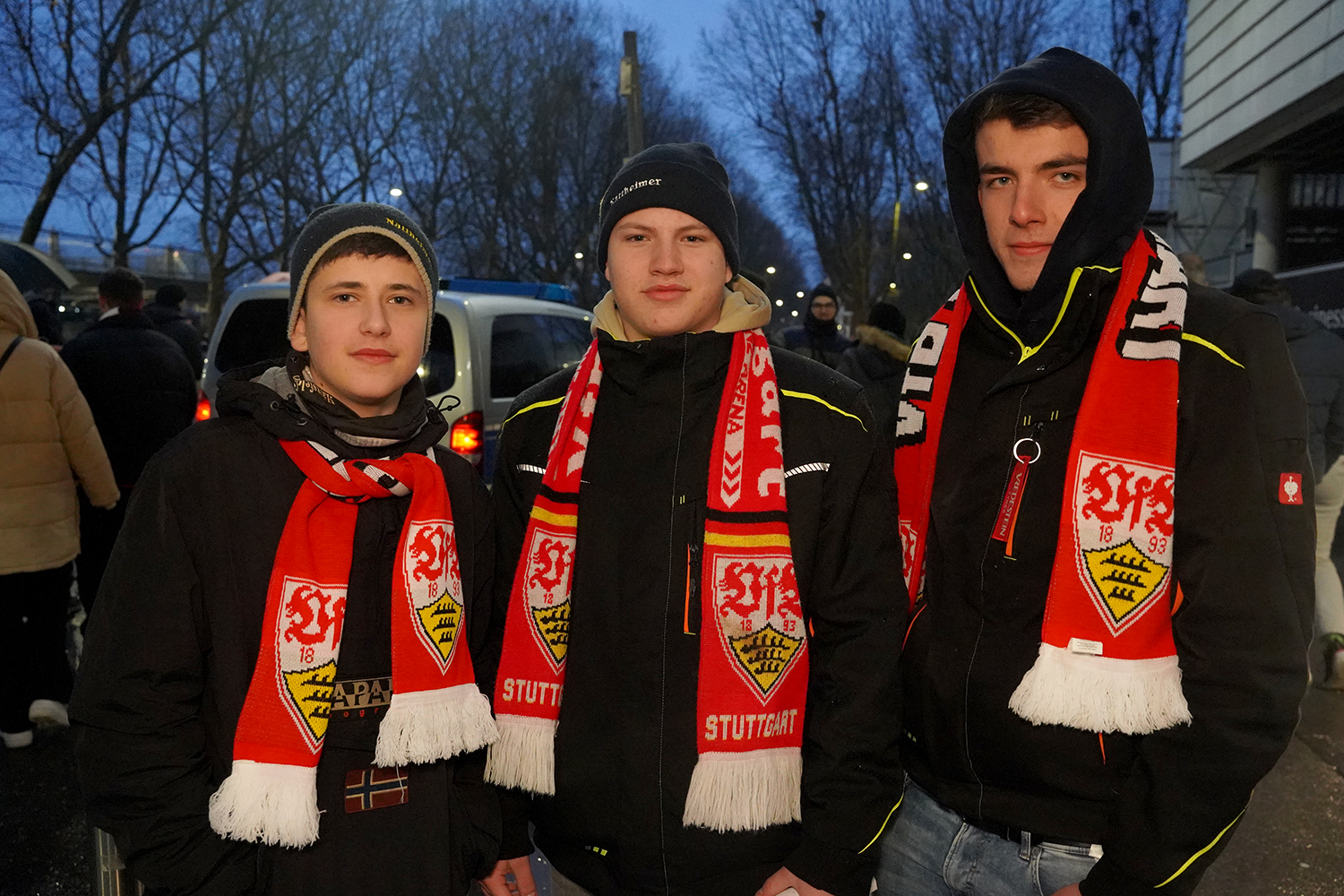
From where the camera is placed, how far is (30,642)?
468cm

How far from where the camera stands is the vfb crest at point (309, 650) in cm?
189

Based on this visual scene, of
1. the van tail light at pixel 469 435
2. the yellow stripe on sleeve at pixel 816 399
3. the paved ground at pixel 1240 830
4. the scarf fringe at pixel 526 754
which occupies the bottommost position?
the paved ground at pixel 1240 830

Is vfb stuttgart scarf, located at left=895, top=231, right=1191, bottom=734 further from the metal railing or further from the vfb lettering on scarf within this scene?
the metal railing

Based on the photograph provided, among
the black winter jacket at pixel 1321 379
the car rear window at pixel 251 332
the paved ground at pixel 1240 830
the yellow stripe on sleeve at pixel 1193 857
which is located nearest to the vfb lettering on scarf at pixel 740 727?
the yellow stripe on sleeve at pixel 1193 857

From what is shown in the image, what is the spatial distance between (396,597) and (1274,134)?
497 inches

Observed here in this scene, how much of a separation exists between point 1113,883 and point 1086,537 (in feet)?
1.91

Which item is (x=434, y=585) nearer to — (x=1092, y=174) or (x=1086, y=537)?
(x=1086, y=537)

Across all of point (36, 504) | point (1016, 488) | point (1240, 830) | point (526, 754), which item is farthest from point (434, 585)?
point (1240, 830)

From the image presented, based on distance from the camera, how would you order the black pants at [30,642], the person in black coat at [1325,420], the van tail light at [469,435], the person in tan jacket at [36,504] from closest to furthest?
the person in tan jacket at [36,504]
the black pants at [30,642]
the person in black coat at [1325,420]
the van tail light at [469,435]

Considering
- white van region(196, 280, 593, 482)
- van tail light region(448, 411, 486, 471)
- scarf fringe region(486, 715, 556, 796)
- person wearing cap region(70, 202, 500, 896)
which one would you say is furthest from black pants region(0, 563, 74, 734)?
scarf fringe region(486, 715, 556, 796)

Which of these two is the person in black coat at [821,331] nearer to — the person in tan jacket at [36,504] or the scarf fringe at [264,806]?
the person in tan jacket at [36,504]

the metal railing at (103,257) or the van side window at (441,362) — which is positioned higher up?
the metal railing at (103,257)

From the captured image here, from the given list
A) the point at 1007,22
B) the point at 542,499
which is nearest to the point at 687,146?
the point at 542,499

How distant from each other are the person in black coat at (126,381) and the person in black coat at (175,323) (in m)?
1.64
